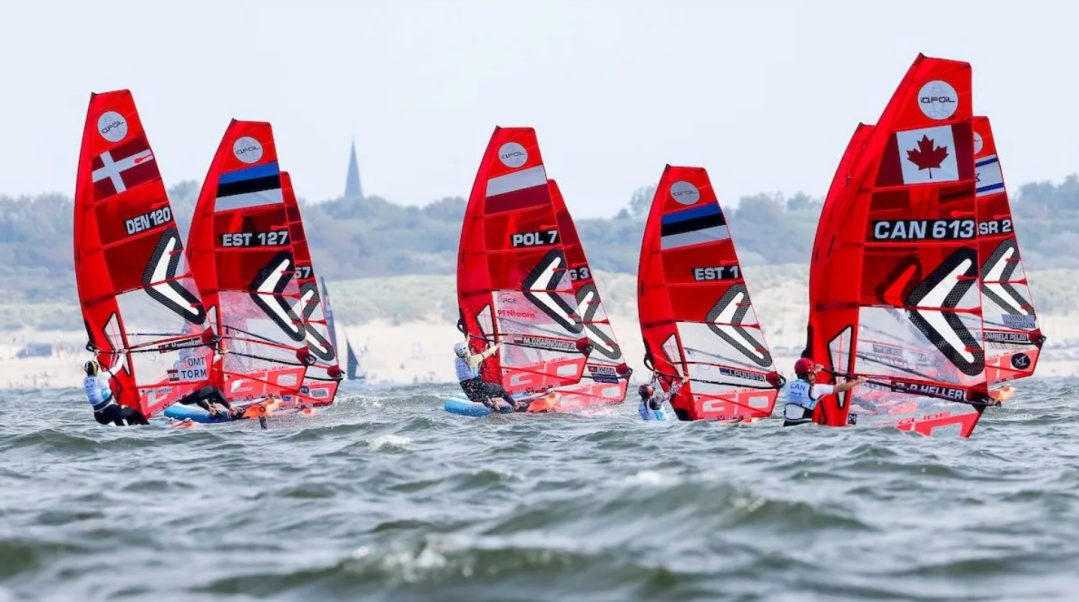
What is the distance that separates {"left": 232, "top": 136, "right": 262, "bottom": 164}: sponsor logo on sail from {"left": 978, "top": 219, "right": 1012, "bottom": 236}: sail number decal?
41.4ft

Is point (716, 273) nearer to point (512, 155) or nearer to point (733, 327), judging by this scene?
point (733, 327)

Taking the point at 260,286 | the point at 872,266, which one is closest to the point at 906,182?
the point at 872,266

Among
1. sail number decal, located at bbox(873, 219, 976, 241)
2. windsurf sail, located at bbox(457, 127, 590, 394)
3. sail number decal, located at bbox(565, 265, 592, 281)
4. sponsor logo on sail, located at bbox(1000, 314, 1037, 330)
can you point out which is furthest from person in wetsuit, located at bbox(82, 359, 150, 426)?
sponsor logo on sail, located at bbox(1000, 314, 1037, 330)

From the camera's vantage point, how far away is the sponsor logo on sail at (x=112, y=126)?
22109mm

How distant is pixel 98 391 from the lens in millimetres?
21078

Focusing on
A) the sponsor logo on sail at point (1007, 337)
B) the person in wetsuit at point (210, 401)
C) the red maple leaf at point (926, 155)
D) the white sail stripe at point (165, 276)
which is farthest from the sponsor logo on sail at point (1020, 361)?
the white sail stripe at point (165, 276)

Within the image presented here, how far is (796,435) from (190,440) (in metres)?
7.27

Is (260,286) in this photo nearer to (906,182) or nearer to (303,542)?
(906,182)

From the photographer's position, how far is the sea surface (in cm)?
979

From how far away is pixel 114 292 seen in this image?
2227cm

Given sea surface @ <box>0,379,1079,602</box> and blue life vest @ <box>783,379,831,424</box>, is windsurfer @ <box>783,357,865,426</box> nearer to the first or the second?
blue life vest @ <box>783,379,831,424</box>

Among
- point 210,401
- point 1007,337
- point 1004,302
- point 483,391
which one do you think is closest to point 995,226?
point 1004,302

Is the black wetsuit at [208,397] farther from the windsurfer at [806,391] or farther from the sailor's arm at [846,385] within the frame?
the sailor's arm at [846,385]

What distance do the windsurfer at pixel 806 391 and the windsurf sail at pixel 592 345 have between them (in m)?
8.06
